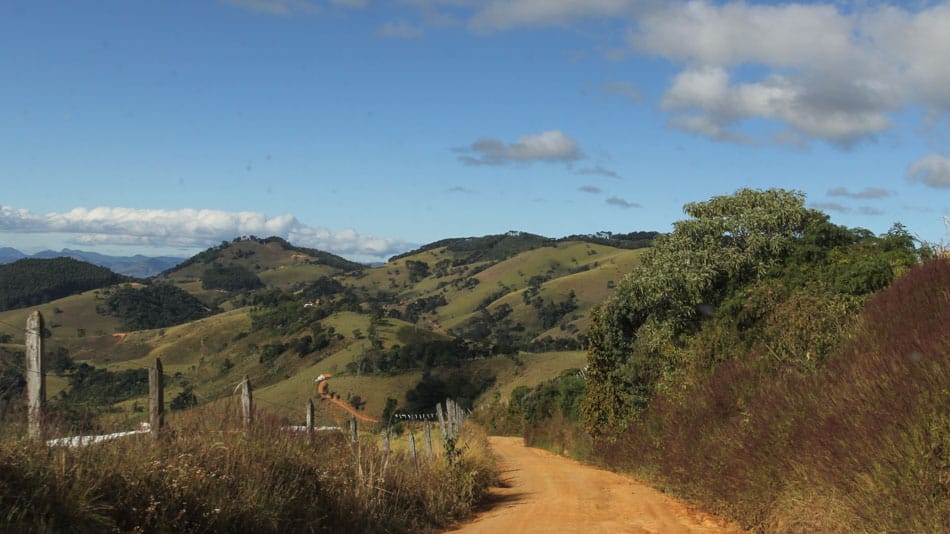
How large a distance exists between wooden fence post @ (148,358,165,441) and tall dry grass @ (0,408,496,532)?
0.19 meters

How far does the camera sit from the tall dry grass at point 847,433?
7719 millimetres

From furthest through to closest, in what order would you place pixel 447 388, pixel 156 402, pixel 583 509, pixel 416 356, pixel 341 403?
pixel 416 356 → pixel 447 388 → pixel 341 403 → pixel 583 509 → pixel 156 402

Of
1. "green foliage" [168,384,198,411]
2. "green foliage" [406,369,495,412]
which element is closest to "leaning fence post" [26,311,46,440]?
"green foliage" [168,384,198,411]

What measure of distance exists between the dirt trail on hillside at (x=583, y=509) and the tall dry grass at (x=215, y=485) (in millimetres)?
1403

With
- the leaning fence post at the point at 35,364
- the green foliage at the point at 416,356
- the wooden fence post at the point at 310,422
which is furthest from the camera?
the green foliage at the point at 416,356

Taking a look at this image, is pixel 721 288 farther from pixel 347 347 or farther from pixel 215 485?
pixel 347 347

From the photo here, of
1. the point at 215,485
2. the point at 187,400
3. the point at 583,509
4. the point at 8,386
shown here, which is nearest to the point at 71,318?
the point at 187,400

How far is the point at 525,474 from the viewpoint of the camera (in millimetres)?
22156

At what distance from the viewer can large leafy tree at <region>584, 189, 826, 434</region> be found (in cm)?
2508

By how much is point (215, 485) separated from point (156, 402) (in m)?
1.36

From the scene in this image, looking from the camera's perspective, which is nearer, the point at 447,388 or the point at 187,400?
the point at 187,400

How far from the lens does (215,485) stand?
8.69m

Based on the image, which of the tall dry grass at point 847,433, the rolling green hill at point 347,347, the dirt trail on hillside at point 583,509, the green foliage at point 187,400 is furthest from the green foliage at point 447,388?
the tall dry grass at point 847,433

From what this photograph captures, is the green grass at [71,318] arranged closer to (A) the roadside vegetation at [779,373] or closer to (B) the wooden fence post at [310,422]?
(A) the roadside vegetation at [779,373]
